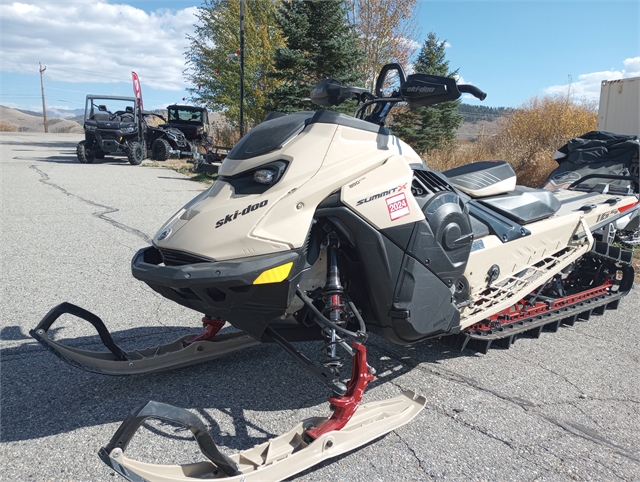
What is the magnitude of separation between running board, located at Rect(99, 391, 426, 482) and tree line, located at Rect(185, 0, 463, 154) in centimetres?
1171

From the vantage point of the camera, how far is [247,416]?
9.36ft

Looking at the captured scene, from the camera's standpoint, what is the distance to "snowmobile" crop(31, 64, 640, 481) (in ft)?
7.44

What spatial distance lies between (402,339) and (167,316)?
2.19 meters

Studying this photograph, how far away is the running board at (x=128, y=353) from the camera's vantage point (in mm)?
2850

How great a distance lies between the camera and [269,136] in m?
2.59

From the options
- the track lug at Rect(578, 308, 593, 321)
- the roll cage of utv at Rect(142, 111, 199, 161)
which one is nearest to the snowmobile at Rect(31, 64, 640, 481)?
the track lug at Rect(578, 308, 593, 321)

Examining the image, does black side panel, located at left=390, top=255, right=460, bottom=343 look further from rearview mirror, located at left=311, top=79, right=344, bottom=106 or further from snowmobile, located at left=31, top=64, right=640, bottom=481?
rearview mirror, located at left=311, top=79, right=344, bottom=106

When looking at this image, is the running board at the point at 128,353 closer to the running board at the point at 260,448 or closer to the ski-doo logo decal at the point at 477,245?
the running board at the point at 260,448

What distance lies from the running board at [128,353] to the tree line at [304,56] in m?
10.9

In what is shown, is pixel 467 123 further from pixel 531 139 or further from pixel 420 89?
pixel 420 89

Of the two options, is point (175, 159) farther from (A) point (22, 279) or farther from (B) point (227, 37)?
(A) point (22, 279)

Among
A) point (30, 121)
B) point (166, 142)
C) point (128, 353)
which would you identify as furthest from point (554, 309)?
point (30, 121)

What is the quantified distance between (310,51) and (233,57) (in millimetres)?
6059

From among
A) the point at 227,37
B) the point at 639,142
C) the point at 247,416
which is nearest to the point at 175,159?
the point at 227,37
